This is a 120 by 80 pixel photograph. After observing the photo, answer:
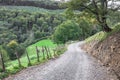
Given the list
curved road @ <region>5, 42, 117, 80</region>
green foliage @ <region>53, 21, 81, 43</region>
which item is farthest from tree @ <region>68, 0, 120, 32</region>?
green foliage @ <region>53, 21, 81, 43</region>

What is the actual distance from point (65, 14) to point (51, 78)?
82.9 feet

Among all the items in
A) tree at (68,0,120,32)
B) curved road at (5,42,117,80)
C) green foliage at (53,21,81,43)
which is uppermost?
tree at (68,0,120,32)

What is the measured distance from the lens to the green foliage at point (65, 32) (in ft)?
426

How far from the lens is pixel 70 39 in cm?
14675

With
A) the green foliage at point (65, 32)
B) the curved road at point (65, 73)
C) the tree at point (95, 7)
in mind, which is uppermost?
the tree at point (95, 7)

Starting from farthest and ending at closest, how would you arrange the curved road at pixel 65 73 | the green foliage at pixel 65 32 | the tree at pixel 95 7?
the green foliage at pixel 65 32 < the tree at pixel 95 7 < the curved road at pixel 65 73

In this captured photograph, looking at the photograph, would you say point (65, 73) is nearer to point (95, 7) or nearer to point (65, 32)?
point (95, 7)

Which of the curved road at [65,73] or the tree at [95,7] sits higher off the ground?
the tree at [95,7]

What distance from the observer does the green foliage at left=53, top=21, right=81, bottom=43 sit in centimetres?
12974

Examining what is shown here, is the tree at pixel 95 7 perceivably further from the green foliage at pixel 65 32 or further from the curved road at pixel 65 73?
the green foliage at pixel 65 32

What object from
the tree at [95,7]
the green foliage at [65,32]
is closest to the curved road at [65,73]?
the tree at [95,7]

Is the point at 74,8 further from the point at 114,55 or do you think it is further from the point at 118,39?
the point at 114,55

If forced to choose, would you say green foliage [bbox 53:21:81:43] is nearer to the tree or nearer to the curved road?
the tree

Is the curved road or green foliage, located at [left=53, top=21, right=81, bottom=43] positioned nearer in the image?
the curved road
